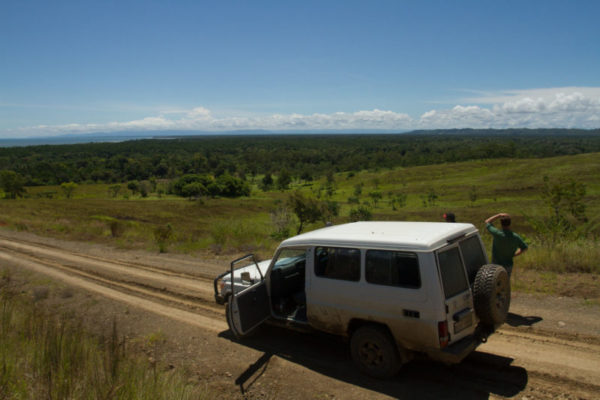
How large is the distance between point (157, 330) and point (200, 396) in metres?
3.36

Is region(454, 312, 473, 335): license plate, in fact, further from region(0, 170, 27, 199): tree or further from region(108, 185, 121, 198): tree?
region(108, 185, 121, 198): tree

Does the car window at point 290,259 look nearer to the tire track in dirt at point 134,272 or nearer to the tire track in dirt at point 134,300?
the tire track in dirt at point 134,300

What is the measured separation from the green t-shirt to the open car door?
453cm

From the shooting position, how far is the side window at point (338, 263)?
5.63 m

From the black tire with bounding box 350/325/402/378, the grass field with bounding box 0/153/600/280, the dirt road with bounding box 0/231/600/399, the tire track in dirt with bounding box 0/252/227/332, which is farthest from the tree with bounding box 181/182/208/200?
the black tire with bounding box 350/325/402/378

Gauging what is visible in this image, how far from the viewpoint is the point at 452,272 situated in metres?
5.15

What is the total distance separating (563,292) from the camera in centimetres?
828

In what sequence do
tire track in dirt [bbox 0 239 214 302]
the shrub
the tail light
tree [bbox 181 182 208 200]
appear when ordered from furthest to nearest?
tree [bbox 181 182 208 200] < the shrub < tire track in dirt [bbox 0 239 214 302] < the tail light

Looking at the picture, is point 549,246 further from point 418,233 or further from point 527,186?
point 527,186

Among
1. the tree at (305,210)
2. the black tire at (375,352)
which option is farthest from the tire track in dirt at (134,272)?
the tree at (305,210)

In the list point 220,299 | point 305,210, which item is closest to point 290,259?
point 220,299

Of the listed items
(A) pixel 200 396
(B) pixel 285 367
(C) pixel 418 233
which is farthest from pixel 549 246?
(A) pixel 200 396

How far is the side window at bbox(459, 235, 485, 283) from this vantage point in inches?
220

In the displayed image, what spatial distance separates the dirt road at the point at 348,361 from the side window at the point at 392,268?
1.49 metres
